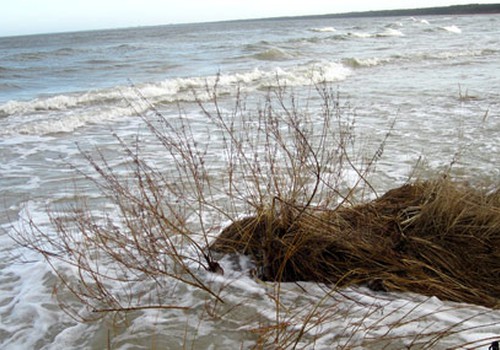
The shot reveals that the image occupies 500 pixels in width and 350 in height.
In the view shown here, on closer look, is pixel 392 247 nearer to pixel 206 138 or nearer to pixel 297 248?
pixel 297 248

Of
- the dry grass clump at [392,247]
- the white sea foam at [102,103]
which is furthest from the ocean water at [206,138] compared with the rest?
the dry grass clump at [392,247]

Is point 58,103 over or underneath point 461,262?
over

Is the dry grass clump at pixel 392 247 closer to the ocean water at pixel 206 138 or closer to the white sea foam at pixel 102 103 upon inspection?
the ocean water at pixel 206 138

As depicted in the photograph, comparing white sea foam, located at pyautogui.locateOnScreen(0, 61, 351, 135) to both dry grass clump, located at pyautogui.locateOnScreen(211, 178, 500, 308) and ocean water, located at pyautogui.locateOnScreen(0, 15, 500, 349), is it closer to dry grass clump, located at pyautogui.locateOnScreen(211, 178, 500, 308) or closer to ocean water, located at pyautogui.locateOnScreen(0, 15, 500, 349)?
ocean water, located at pyautogui.locateOnScreen(0, 15, 500, 349)

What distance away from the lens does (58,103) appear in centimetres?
1218

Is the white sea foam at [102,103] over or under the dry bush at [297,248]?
over

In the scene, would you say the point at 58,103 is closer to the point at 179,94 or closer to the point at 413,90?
the point at 179,94

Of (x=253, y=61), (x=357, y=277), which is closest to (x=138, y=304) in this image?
(x=357, y=277)

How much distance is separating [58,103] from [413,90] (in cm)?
981

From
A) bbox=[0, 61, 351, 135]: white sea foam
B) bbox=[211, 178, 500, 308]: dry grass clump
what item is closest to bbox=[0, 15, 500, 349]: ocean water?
bbox=[0, 61, 351, 135]: white sea foam

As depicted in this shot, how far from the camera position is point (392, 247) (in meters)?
3.17

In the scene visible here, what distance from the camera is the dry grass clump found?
117 inches

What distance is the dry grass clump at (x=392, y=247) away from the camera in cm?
296

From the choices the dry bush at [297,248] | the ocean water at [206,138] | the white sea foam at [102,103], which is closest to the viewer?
the ocean water at [206,138]
